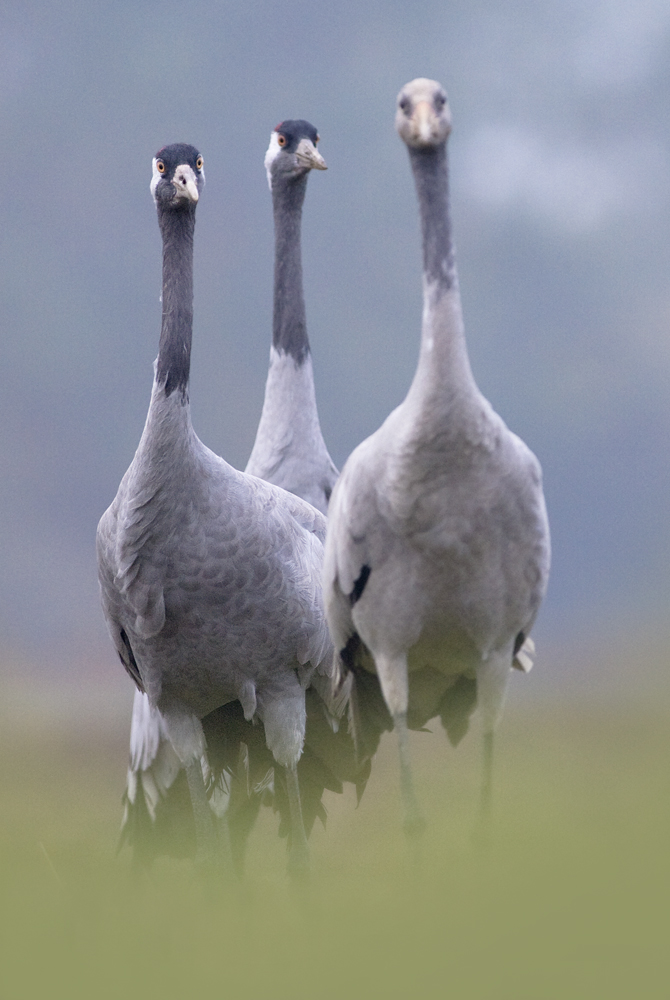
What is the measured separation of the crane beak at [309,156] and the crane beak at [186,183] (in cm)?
161

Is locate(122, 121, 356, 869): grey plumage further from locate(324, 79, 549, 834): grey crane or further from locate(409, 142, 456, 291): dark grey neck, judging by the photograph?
locate(409, 142, 456, 291): dark grey neck

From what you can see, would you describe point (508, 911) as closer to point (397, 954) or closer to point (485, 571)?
point (397, 954)

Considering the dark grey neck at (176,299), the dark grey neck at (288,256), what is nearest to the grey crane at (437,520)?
the dark grey neck at (176,299)

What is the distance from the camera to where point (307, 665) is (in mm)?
5496

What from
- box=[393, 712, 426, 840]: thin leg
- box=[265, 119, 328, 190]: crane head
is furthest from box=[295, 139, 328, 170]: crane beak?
box=[393, 712, 426, 840]: thin leg

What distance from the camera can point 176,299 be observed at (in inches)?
Result: 212

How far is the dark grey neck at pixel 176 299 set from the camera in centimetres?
525

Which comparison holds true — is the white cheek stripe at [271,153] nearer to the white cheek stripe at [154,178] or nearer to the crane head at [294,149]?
the crane head at [294,149]

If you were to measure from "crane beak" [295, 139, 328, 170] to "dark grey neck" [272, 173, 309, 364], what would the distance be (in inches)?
7.6

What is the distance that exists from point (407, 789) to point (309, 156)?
3.81m

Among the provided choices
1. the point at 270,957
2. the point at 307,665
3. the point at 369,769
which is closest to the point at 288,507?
the point at 307,665

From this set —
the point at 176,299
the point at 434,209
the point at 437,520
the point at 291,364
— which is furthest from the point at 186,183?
the point at 437,520

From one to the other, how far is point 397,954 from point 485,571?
4.12 ft

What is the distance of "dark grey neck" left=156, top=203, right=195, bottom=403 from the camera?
5.25 metres
